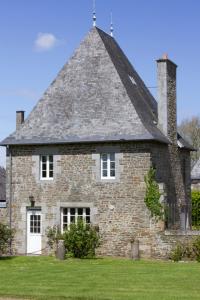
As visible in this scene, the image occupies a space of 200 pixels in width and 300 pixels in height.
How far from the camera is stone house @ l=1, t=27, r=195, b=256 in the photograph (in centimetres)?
2617

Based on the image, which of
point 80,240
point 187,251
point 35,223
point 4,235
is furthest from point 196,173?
point 4,235

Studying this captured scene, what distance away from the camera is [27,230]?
91.1 ft

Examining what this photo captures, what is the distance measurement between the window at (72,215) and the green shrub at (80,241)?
102cm

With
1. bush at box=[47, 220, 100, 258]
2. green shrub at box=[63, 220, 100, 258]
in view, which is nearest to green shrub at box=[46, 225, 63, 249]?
bush at box=[47, 220, 100, 258]

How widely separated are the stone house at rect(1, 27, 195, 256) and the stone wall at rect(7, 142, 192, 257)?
41mm

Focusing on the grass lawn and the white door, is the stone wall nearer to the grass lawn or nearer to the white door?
the white door

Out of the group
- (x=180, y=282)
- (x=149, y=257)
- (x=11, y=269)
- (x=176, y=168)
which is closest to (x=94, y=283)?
(x=180, y=282)

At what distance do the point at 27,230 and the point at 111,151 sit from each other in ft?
16.9

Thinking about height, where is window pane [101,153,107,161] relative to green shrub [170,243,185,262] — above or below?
above

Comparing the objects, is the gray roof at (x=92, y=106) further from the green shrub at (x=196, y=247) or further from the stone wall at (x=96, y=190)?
the green shrub at (x=196, y=247)

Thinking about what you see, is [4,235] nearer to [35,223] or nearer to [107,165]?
[35,223]

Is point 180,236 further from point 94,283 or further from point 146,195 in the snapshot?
point 94,283

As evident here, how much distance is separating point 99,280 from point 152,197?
27.1 ft

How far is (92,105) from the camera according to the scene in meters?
27.9
